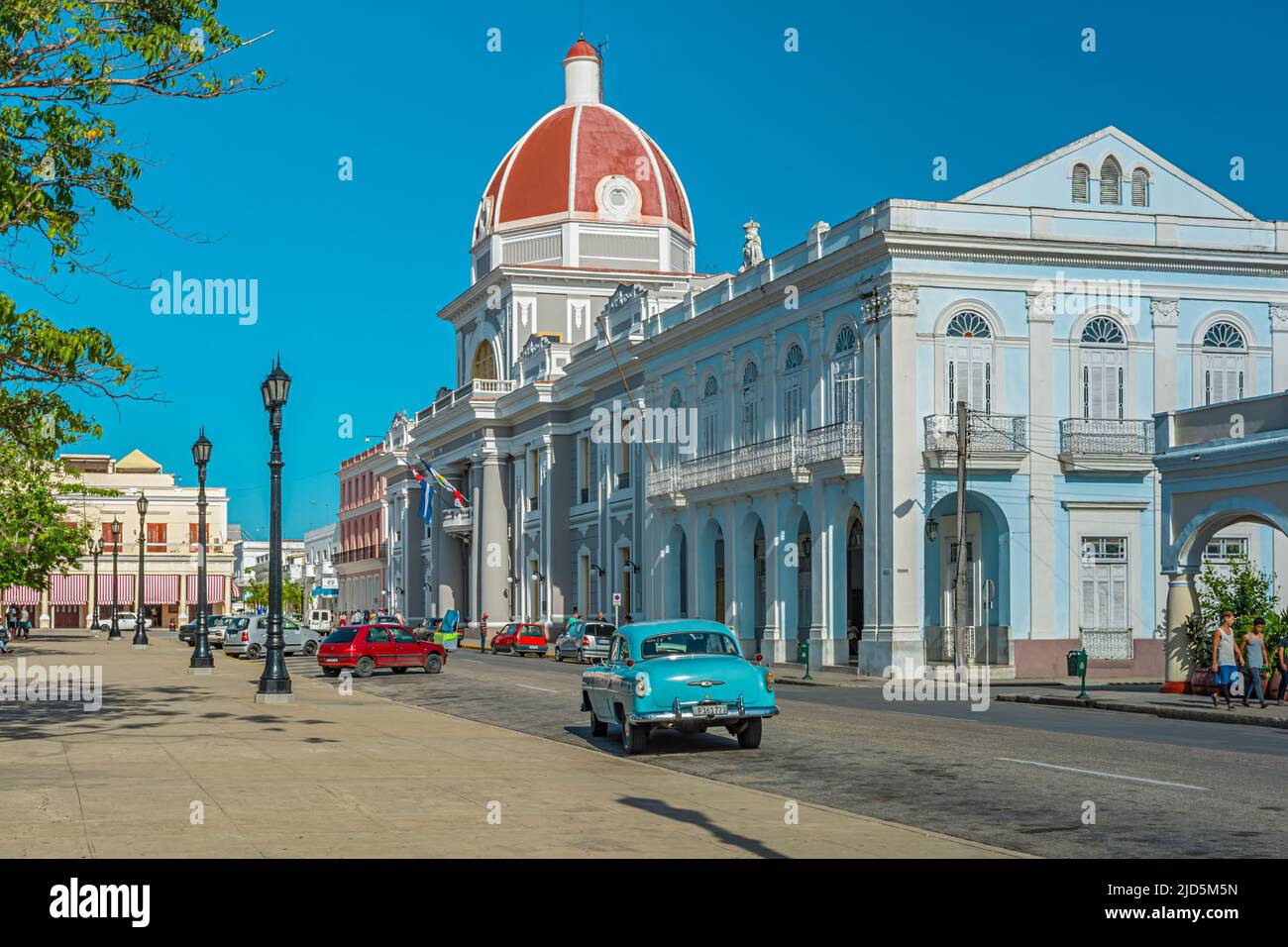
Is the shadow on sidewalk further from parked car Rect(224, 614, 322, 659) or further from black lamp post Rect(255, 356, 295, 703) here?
parked car Rect(224, 614, 322, 659)

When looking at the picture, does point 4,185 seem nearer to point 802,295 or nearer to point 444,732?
point 444,732

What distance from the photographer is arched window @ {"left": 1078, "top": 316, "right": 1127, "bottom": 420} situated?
4303cm

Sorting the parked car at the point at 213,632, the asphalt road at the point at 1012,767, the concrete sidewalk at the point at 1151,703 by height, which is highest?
the asphalt road at the point at 1012,767

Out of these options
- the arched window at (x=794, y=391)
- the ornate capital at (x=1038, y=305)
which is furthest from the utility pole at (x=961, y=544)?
the arched window at (x=794, y=391)

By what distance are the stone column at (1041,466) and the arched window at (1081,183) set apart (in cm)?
305

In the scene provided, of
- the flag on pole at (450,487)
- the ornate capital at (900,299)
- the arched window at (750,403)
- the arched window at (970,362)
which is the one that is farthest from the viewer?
the flag on pole at (450,487)

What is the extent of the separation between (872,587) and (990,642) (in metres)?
3.56

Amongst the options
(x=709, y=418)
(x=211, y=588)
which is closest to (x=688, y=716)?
(x=709, y=418)

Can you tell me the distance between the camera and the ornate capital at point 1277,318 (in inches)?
1742

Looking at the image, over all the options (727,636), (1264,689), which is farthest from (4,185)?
(1264,689)

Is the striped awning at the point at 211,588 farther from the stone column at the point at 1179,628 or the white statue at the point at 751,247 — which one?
the stone column at the point at 1179,628

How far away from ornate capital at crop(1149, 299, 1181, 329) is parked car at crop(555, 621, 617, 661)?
18763mm

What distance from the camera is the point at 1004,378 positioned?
4238 cm

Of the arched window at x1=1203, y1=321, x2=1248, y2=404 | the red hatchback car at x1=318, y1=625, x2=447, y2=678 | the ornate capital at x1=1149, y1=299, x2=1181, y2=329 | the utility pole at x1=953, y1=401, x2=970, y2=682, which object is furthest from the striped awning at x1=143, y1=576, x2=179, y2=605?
the utility pole at x1=953, y1=401, x2=970, y2=682
